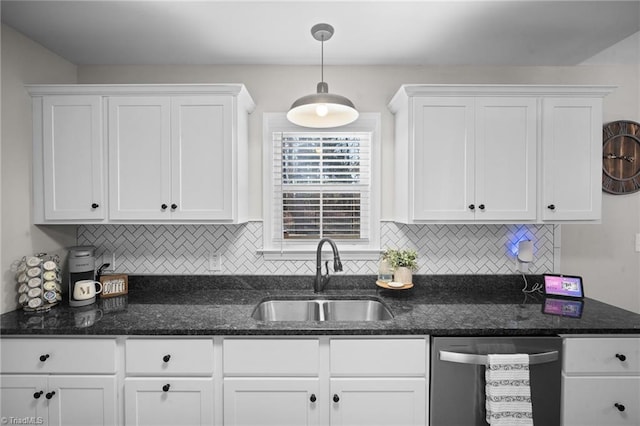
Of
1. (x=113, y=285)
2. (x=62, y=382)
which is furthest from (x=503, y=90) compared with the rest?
(x=62, y=382)

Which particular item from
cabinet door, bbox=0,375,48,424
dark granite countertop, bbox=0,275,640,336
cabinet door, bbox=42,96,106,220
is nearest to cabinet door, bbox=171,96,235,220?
cabinet door, bbox=42,96,106,220

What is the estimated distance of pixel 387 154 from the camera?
2.30m

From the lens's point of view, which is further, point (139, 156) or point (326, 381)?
point (139, 156)

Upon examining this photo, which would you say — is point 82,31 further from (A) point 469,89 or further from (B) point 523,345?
(B) point 523,345

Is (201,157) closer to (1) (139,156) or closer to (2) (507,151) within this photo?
(1) (139,156)

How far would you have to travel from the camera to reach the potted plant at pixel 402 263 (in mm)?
2082

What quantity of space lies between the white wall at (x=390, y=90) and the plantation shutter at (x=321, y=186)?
0.16 metres

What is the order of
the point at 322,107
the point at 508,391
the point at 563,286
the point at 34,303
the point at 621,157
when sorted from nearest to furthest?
1. the point at 508,391
2. the point at 322,107
3. the point at 34,303
4. the point at 563,286
5. the point at 621,157

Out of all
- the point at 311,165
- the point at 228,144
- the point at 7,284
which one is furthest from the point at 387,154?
the point at 7,284

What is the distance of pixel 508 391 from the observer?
146 centimetres

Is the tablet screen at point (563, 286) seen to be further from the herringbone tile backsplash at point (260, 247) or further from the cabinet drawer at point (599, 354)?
the cabinet drawer at point (599, 354)

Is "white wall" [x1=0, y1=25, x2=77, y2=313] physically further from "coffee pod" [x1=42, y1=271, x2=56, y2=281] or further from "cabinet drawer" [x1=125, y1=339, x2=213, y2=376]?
"cabinet drawer" [x1=125, y1=339, x2=213, y2=376]

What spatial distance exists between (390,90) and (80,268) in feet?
7.96

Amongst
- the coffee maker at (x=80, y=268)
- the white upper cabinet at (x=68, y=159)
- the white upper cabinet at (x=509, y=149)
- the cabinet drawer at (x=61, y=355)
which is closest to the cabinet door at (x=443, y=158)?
the white upper cabinet at (x=509, y=149)
